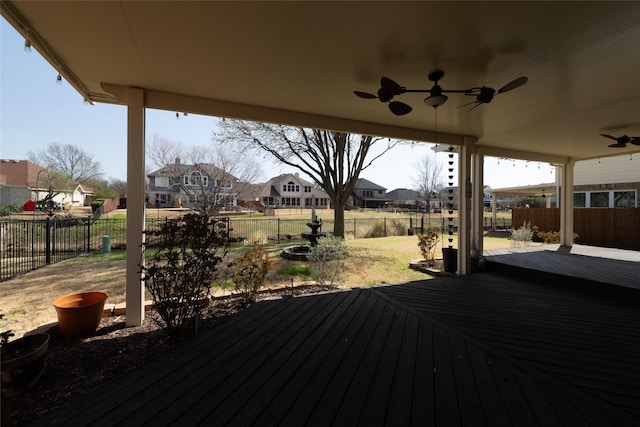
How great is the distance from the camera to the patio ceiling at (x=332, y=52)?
6.16 feet

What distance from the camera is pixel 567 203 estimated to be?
7.07m

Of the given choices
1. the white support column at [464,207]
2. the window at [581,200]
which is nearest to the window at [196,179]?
the white support column at [464,207]

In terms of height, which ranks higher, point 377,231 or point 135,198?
point 135,198

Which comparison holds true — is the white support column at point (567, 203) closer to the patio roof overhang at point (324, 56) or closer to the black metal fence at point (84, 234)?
the black metal fence at point (84, 234)

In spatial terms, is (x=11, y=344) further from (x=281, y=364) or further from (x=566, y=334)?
(x=566, y=334)

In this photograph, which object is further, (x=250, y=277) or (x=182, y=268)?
(x=250, y=277)

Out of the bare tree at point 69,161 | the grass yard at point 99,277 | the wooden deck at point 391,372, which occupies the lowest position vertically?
the grass yard at point 99,277

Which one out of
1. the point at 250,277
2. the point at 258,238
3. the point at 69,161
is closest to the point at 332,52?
the point at 250,277

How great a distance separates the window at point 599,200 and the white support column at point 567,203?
460 centimetres

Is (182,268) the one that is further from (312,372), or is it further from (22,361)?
(312,372)

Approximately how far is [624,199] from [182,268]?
13.9 m

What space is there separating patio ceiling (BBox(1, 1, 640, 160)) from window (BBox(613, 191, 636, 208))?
8.34 metres

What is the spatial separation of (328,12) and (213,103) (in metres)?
2.08

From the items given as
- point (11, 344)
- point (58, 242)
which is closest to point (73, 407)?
point (11, 344)
